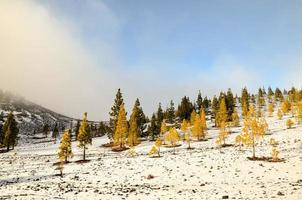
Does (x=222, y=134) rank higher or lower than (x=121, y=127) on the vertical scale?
lower

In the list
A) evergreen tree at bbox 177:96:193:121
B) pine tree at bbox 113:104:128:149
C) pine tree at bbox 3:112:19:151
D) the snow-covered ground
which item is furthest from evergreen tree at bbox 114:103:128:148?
evergreen tree at bbox 177:96:193:121

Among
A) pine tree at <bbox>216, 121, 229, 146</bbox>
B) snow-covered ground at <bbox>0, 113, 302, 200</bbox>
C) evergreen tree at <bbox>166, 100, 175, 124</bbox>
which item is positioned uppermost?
evergreen tree at <bbox>166, 100, 175, 124</bbox>

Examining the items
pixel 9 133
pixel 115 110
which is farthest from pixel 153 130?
pixel 9 133

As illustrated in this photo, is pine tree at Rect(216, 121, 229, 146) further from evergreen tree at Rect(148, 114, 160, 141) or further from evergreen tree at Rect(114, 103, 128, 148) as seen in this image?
evergreen tree at Rect(148, 114, 160, 141)

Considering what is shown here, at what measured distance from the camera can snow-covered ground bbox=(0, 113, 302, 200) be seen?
31.2 metres

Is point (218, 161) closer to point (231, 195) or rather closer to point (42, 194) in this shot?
point (231, 195)

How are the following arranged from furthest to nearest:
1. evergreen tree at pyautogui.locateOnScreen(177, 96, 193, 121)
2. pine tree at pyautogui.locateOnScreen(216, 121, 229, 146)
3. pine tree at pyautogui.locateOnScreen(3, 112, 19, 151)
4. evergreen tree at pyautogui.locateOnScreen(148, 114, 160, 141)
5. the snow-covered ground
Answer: evergreen tree at pyautogui.locateOnScreen(177, 96, 193, 121) < evergreen tree at pyautogui.locateOnScreen(148, 114, 160, 141) < pine tree at pyautogui.locateOnScreen(3, 112, 19, 151) < pine tree at pyautogui.locateOnScreen(216, 121, 229, 146) < the snow-covered ground

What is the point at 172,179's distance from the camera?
40844 mm

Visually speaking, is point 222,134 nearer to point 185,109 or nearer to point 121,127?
point 121,127

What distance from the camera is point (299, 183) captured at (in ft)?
109

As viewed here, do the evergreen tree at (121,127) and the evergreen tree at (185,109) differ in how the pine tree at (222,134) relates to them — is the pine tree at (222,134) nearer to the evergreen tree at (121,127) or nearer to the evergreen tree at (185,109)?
the evergreen tree at (121,127)

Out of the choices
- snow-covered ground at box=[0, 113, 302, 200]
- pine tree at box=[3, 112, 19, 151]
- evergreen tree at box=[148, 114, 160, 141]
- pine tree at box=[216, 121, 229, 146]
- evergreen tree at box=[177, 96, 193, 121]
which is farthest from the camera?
evergreen tree at box=[177, 96, 193, 121]

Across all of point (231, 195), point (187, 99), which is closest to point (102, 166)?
point (231, 195)

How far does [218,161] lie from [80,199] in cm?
2877
